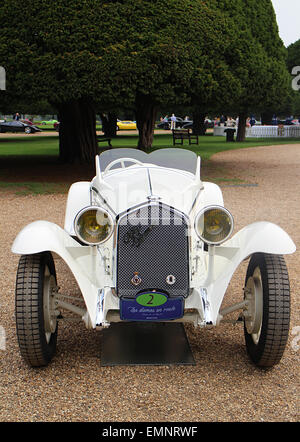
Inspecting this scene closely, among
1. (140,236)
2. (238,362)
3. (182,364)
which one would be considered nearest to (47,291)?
(140,236)

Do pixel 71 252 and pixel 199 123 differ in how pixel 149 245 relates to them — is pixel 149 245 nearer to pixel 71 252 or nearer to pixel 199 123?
pixel 71 252

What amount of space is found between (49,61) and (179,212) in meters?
8.41

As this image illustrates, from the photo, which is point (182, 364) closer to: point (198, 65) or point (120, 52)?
point (120, 52)

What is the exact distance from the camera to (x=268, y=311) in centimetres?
320

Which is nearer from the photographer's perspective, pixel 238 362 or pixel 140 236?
pixel 140 236

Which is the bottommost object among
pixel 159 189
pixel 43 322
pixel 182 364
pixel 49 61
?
pixel 182 364

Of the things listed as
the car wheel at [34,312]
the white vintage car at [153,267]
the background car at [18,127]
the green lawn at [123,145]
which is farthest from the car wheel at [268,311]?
the background car at [18,127]

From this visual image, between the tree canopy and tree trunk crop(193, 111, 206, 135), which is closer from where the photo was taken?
the tree canopy

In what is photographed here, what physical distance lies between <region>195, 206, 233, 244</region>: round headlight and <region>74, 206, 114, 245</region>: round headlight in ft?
2.10

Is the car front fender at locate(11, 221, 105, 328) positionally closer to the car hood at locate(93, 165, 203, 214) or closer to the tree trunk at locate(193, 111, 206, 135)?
the car hood at locate(93, 165, 203, 214)

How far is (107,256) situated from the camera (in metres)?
3.59

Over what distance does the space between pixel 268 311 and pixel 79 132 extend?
13.4 m

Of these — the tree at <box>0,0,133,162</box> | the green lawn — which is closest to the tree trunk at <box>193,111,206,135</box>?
the green lawn

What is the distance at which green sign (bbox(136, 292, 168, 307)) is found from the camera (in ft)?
10.5
